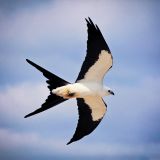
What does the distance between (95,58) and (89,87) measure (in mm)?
462

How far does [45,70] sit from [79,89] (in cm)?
67

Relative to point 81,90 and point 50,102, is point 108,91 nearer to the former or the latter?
point 81,90

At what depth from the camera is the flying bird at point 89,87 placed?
7.53 metres

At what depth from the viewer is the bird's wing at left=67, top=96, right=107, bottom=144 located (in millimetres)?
7912

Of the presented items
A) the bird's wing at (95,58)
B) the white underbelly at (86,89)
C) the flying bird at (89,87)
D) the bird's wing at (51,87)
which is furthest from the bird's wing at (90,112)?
the bird's wing at (51,87)

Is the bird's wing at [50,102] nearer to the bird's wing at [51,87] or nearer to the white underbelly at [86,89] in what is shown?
the bird's wing at [51,87]

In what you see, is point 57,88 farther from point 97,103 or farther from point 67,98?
point 97,103

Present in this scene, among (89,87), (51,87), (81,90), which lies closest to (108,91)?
(89,87)

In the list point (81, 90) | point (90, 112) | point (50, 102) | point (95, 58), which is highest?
point (95, 58)

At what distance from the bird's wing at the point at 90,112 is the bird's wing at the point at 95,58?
334 millimetres

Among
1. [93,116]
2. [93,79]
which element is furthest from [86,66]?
[93,116]

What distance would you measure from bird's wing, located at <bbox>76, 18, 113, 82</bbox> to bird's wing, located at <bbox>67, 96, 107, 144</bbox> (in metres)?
0.33

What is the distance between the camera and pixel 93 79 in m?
8.09

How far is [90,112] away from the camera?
26.8 ft
